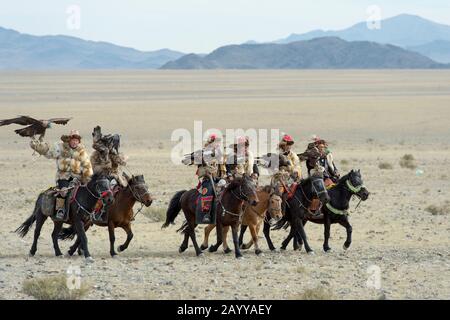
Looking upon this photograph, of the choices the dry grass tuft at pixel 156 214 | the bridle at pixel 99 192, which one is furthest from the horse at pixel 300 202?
the dry grass tuft at pixel 156 214

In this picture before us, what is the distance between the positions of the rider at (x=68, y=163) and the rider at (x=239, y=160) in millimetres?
2420

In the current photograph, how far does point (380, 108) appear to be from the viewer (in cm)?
6794

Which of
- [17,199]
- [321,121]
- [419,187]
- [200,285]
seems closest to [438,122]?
[321,121]

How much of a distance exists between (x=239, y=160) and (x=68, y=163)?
9.64 feet

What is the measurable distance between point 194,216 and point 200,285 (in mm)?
3459

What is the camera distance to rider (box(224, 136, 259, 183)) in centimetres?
1648

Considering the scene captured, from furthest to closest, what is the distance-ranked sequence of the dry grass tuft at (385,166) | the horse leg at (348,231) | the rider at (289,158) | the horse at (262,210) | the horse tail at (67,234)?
the dry grass tuft at (385,166)
the rider at (289,158)
the horse leg at (348,231)
the horse tail at (67,234)
the horse at (262,210)

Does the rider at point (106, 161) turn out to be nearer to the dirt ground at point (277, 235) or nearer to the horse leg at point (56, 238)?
the horse leg at point (56, 238)

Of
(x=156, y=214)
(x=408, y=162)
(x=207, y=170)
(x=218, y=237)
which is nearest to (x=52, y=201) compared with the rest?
(x=207, y=170)

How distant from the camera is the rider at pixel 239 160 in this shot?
16.5 meters

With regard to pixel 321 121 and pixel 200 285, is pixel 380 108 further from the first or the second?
pixel 200 285

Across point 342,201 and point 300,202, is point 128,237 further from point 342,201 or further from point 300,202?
point 342,201

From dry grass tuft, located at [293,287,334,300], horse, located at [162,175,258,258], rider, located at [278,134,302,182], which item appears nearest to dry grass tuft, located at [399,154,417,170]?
rider, located at [278,134,302,182]

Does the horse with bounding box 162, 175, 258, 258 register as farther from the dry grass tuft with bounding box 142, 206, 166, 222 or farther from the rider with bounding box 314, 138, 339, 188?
the dry grass tuft with bounding box 142, 206, 166, 222
